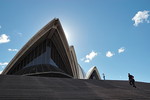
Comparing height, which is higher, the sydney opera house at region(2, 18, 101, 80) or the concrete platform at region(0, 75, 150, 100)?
the sydney opera house at region(2, 18, 101, 80)

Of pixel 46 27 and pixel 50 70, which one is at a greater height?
pixel 46 27

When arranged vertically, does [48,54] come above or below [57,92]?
above

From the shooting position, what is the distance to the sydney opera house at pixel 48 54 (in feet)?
83.7

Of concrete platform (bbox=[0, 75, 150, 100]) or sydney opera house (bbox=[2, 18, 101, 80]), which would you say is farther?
sydney opera house (bbox=[2, 18, 101, 80])

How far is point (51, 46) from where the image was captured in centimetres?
2878

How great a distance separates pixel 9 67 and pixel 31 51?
500cm

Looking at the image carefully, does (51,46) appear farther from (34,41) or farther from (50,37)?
(34,41)

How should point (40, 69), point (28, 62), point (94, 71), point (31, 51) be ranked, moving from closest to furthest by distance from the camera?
point (40, 69), point (28, 62), point (31, 51), point (94, 71)

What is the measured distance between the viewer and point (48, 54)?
87.0 feet

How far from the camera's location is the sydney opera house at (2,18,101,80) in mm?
25500

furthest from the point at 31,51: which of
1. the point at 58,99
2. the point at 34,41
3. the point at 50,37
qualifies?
the point at 58,99

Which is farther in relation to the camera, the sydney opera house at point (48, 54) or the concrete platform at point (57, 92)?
the sydney opera house at point (48, 54)

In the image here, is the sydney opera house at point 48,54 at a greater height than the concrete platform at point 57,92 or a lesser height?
greater

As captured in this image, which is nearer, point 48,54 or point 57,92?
point 57,92
